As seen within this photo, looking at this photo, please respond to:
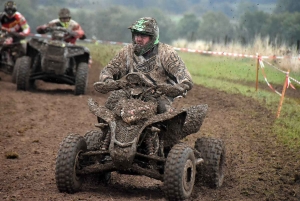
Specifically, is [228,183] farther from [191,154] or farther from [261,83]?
[261,83]

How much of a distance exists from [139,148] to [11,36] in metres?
12.0

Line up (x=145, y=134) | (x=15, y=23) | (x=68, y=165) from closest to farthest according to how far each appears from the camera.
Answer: (x=68, y=165), (x=145, y=134), (x=15, y=23)

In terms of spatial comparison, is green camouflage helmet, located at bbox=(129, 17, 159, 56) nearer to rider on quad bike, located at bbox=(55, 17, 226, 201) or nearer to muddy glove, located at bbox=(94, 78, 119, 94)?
rider on quad bike, located at bbox=(55, 17, 226, 201)

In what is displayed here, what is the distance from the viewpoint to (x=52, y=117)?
11.8 metres

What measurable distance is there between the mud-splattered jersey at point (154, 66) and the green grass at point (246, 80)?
292 centimetres

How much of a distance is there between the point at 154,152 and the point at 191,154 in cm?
41

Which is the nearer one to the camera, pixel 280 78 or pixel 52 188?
pixel 52 188

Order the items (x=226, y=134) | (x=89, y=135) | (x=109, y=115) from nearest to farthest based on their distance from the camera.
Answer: (x=109, y=115), (x=89, y=135), (x=226, y=134)

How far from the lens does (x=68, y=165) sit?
6.18m

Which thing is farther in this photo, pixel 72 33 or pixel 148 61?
pixel 72 33

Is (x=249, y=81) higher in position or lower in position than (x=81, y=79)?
lower

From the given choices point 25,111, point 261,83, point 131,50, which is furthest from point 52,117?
point 261,83

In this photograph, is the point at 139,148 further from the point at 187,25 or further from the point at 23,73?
the point at 187,25

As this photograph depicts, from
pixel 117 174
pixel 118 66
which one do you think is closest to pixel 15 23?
pixel 118 66
